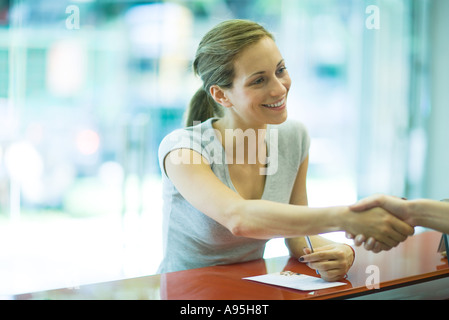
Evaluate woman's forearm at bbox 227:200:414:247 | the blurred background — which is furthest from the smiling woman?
the blurred background

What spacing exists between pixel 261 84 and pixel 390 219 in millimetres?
569

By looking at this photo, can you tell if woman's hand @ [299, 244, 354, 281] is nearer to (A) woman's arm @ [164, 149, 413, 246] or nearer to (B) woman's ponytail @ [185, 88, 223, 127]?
(A) woman's arm @ [164, 149, 413, 246]

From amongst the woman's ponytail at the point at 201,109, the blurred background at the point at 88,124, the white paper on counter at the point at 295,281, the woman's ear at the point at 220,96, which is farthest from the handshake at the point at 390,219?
the blurred background at the point at 88,124

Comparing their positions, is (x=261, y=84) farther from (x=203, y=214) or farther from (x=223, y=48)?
(x=203, y=214)

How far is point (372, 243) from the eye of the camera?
1304mm

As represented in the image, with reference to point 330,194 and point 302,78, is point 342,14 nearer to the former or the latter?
point 302,78

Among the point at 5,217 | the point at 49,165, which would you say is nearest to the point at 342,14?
the point at 49,165

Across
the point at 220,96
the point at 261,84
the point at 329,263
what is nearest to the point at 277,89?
the point at 261,84

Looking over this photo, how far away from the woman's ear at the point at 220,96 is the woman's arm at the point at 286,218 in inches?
13.0

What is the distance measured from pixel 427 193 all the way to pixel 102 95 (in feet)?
10.7

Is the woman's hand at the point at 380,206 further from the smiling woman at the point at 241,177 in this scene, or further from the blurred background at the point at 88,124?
the blurred background at the point at 88,124

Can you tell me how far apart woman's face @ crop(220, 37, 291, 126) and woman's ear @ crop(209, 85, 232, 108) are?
2.1 inches

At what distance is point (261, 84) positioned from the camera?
1585 mm

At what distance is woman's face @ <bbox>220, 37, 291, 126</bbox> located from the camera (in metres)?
1.57
